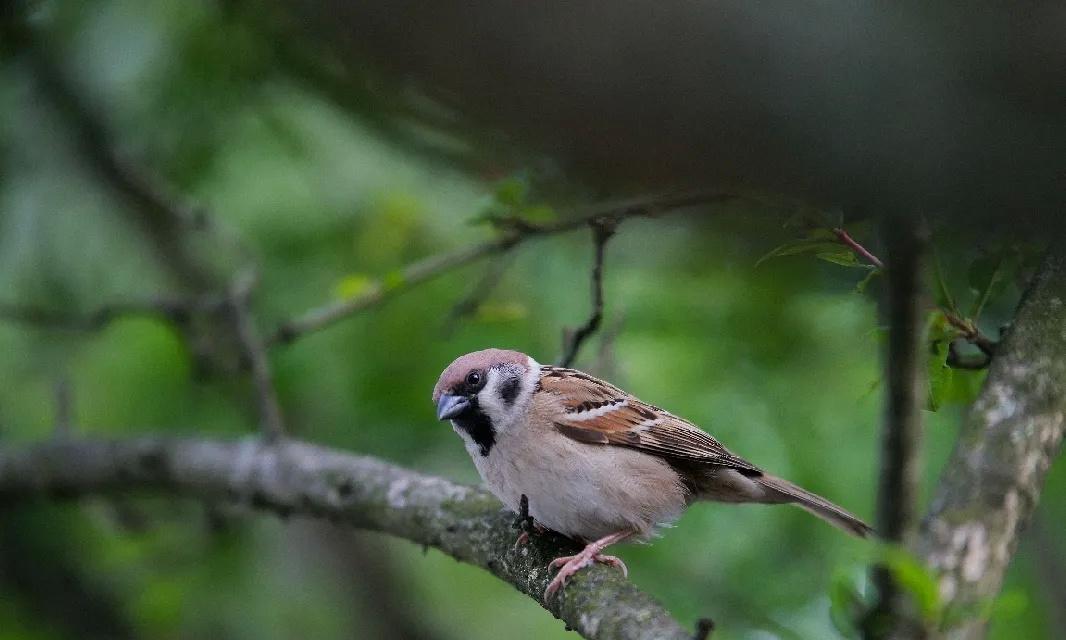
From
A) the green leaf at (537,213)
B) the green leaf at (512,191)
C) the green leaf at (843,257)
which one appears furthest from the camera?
the green leaf at (537,213)

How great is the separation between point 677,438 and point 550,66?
2.31m

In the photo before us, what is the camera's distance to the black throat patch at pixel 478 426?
358 centimetres

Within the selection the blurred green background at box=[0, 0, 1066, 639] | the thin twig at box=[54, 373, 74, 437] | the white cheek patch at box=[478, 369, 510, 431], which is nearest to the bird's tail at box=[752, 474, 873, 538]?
the blurred green background at box=[0, 0, 1066, 639]

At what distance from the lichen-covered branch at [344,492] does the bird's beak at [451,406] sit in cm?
25

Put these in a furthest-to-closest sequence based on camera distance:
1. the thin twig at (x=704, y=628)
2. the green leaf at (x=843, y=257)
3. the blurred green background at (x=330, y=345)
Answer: the blurred green background at (x=330, y=345) → the green leaf at (x=843, y=257) → the thin twig at (x=704, y=628)

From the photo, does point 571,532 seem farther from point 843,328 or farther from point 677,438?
point 843,328

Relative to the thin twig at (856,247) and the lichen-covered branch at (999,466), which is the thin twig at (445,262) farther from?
the lichen-covered branch at (999,466)

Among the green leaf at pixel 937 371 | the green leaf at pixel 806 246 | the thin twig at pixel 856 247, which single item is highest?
the green leaf at pixel 806 246

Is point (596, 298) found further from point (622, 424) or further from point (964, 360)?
point (964, 360)

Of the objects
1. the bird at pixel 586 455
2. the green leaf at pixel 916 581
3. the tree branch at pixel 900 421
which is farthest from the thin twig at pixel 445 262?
the green leaf at pixel 916 581

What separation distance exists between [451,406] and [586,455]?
47 cm

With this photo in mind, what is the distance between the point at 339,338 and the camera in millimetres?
5512

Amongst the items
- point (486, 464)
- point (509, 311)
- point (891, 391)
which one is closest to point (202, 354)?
point (509, 311)

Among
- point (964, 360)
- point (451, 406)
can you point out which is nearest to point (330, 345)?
point (451, 406)
